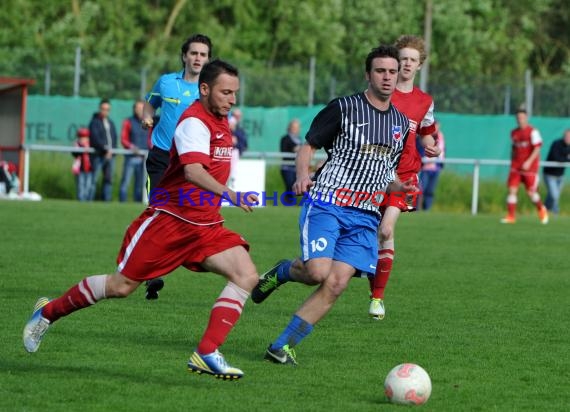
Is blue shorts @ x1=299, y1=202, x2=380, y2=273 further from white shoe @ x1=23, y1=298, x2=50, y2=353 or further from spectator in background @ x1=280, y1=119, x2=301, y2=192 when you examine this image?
spectator in background @ x1=280, y1=119, x2=301, y2=192

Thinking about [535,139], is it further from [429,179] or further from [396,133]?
[396,133]

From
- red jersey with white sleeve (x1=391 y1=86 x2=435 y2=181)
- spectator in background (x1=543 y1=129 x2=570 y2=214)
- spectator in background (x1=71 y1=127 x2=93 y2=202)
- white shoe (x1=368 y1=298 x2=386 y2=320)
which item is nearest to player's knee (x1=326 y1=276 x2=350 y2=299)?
white shoe (x1=368 y1=298 x2=386 y2=320)

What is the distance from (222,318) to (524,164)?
1677cm

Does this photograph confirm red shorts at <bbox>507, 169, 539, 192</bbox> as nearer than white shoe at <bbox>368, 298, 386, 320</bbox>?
No

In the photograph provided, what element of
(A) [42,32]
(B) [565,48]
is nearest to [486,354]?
(A) [42,32]

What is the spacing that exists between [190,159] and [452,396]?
6.40ft

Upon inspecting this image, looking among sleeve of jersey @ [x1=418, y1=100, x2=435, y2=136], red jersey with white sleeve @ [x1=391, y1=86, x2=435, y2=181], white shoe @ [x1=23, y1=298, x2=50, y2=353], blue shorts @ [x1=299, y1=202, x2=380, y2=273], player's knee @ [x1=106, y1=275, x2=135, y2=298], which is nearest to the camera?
player's knee @ [x1=106, y1=275, x2=135, y2=298]

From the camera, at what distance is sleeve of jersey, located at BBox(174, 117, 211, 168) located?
7.37m

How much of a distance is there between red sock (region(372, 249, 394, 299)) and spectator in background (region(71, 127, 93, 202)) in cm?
1510

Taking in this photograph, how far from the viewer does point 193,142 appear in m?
7.39

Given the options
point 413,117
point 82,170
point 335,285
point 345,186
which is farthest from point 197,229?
point 82,170

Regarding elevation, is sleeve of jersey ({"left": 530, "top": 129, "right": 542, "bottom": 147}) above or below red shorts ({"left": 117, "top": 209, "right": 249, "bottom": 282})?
above

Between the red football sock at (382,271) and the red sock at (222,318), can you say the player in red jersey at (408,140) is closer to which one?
the red football sock at (382,271)

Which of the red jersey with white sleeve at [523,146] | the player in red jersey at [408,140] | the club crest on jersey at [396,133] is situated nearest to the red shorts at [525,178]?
the red jersey with white sleeve at [523,146]
